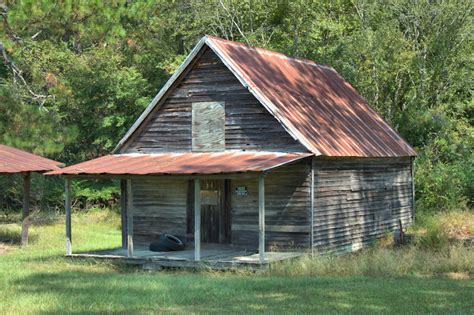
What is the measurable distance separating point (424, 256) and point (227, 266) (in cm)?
450

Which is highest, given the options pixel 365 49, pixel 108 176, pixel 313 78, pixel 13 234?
pixel 365 49

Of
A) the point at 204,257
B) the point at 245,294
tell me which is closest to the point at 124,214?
the point at 204,257

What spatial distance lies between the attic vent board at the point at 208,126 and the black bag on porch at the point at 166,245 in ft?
8.52

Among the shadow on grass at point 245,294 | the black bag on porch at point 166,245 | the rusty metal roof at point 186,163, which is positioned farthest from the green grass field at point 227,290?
the rusty metal roof at point 186,163

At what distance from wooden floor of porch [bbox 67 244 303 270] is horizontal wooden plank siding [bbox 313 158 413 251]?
1860 mm

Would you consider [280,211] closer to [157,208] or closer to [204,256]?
[204,256]

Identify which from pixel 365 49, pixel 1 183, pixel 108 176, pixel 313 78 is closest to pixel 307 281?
pixel 108 176

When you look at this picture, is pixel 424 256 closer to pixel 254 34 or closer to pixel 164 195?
pixel 164 195

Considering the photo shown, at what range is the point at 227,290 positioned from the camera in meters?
14.0

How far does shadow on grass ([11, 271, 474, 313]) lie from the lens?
12031 millimetres

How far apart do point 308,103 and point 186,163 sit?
4621 mm

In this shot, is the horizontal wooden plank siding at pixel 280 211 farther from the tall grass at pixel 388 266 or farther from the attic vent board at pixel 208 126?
the tall grass at pixel 388 266

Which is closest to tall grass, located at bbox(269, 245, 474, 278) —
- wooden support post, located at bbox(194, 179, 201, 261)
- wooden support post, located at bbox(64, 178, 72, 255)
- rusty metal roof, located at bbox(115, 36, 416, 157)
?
wooden support post, located at bbox(194, 179, 201, 261)

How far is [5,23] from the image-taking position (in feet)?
Answer: 62.6
